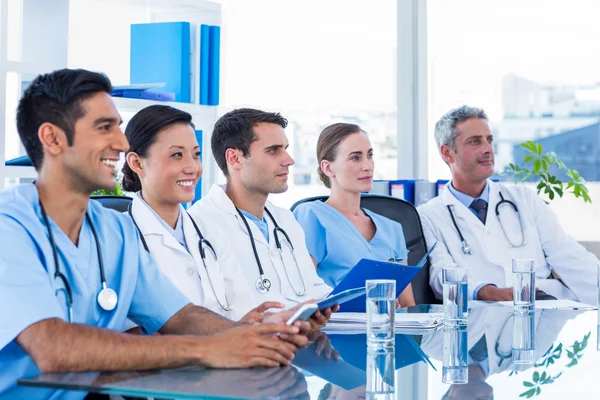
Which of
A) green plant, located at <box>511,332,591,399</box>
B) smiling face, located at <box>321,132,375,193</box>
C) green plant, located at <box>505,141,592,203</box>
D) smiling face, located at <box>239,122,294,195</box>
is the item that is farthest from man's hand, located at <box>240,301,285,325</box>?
green plant, located at <box>505,141,592,203</box>

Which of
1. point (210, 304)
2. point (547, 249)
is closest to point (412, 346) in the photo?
point (210, 304)

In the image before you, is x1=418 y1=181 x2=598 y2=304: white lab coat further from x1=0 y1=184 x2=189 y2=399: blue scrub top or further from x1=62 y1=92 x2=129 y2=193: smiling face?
x1=62 y1=92 x2=129 y2=193: smiling face

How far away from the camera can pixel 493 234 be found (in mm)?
3559

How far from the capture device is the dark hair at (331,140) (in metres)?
3.47

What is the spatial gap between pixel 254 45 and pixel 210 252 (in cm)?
293

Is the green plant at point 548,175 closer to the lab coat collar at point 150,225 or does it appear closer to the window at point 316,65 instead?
the window at point 316,65

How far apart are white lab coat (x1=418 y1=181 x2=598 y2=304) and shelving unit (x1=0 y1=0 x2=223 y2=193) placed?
3.50ft

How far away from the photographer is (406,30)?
4855 millimetres

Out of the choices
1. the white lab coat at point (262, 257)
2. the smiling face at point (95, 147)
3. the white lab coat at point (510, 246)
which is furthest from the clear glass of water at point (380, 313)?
→ the white lab coat at point (510, 246)

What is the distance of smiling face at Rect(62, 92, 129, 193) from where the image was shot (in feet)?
5.75

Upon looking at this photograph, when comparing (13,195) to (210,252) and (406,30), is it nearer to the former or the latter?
(210,252)

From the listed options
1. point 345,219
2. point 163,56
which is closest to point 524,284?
point 345,219

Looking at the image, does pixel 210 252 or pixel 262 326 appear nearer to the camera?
pixel 262 326

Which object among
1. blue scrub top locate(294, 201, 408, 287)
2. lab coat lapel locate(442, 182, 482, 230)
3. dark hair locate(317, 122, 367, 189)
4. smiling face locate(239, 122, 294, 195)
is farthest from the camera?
lab coat lapel locate(442, 182, 482, 230)
